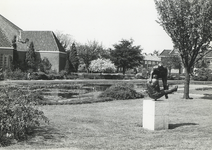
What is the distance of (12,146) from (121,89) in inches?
490

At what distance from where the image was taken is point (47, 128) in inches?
337

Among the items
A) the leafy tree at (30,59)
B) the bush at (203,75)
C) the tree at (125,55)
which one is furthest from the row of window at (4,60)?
the bush at (203,75)

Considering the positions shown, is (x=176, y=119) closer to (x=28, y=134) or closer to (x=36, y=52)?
(x=28, y=134)

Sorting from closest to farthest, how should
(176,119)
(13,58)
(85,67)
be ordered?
(176,119), (13,58), (85,67)

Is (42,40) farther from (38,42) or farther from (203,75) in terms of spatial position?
(203,75)

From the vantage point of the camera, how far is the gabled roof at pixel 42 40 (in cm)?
5206

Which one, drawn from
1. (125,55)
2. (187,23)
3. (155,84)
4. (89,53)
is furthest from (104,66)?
(155,84)

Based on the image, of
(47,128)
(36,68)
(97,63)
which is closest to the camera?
(47,128)

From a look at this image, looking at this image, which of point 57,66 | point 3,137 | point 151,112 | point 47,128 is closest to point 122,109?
point 151,112

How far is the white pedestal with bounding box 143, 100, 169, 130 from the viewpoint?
350 inches

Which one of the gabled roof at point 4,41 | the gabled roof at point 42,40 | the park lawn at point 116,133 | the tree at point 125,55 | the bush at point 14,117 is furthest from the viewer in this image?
the tree at point 125,55

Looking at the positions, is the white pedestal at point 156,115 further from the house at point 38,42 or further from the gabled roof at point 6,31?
the house at point 38,42

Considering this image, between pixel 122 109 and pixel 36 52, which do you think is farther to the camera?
pixel 36 52

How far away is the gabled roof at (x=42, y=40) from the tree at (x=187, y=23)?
37.0 metres
